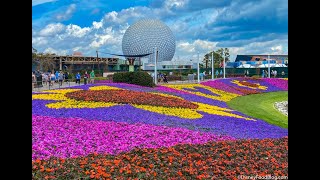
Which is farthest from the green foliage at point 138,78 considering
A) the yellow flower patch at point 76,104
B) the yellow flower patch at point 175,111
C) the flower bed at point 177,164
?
the flower bed at point 177,164

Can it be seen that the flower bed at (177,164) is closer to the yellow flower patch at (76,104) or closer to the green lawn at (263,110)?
the yellow flower patch at (76,104)

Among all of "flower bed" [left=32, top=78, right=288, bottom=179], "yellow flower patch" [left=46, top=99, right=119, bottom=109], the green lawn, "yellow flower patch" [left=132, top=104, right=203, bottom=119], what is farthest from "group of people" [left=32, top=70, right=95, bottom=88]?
"yellow flower patch" [left=132, top=104, right=203, bottom=119]

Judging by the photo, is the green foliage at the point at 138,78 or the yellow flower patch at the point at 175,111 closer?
the yellow flower patch at the point at 175,111

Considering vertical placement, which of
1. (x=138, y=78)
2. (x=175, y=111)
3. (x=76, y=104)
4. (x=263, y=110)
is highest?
(x=138, y=78)

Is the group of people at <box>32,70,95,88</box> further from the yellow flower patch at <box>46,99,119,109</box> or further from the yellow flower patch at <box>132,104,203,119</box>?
the yellow flower patch at <box>132,104,203,119</box>

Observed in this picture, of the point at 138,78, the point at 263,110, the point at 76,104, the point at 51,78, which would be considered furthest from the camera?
the point at 51,78

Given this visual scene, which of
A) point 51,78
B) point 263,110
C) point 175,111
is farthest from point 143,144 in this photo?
point 51,78

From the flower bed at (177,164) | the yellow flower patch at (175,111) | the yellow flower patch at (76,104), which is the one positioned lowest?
the flower bed at (177,164)

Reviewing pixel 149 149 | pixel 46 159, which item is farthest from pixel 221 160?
pixel 46 159

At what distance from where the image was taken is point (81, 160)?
7.07 m

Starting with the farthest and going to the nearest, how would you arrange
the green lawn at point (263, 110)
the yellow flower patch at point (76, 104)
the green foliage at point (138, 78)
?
the green foliage at point (138, 78) < the green lawn at point (263, 110) < the yellow flower patch at point (76, 104)

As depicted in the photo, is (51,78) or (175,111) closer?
(175,111)

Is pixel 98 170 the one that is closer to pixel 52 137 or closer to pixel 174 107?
pixel 52 137

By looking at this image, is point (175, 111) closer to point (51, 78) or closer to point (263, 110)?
point (263, 110)
